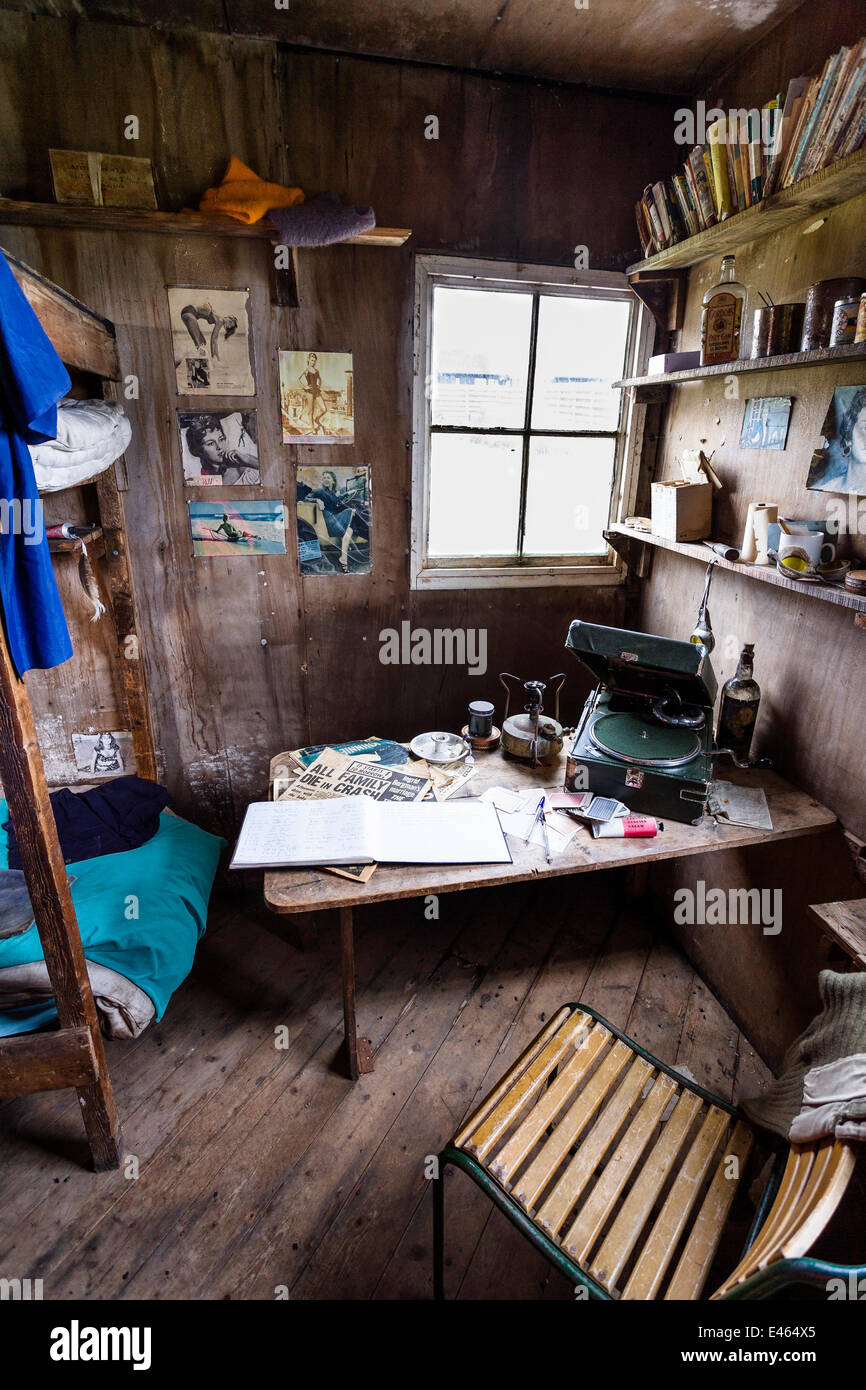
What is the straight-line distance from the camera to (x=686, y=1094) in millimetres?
1606

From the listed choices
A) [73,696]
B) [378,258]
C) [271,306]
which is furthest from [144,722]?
[378,258]

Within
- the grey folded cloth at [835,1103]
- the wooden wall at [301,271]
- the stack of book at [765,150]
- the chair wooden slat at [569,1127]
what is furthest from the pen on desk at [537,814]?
the stack of book at [765,150]

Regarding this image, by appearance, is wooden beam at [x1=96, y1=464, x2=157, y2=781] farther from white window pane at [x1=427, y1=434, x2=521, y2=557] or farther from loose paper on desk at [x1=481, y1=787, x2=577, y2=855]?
loose paper on desk at [x1=481, y1=787, x2=577, y2=855]

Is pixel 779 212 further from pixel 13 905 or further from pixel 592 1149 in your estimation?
pixel 13 905

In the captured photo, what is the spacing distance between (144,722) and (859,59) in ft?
9.65

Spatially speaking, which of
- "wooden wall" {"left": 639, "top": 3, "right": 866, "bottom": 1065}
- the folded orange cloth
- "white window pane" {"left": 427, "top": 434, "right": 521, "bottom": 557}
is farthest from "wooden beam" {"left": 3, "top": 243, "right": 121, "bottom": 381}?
"wooden wall" {"left": 639, "top": 3, "right": 866, "bottom": 1065}

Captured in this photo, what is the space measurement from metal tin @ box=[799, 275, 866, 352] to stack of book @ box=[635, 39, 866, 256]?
28cm

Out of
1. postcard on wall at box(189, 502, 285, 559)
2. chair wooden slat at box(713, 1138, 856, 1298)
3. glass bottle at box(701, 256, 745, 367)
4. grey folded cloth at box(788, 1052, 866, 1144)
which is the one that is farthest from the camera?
postcard on wall at box(189, 502, 285, 559)

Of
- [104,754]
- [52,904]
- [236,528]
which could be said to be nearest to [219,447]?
[236,528]

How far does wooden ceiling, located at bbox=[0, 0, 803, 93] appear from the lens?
208cm

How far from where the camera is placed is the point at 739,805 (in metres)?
2.09

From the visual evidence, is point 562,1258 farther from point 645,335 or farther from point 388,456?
point 645,335

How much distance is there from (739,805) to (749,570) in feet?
2.36

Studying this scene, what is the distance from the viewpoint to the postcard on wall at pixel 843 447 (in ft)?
6.04
